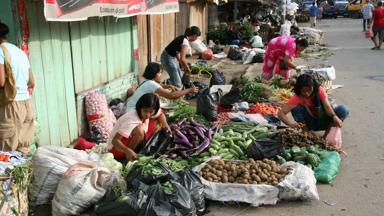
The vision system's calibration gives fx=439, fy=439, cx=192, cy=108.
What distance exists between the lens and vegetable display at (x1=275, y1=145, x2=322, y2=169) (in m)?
5.66

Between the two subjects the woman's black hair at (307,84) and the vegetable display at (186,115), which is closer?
the woman's black hair at (307,84)

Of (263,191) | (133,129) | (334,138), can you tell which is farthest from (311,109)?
(133,129)

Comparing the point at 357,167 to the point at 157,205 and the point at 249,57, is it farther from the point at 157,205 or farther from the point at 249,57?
the point at 249,57

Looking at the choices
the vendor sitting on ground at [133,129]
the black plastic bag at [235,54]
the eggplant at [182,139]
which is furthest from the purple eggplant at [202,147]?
the black plastic bag at [235,54]

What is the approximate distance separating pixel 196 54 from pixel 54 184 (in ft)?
39.5

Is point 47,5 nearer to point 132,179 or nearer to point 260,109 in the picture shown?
point 132,179

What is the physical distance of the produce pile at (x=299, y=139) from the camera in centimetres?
613

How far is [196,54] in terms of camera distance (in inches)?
646

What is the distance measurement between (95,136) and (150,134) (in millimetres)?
1179

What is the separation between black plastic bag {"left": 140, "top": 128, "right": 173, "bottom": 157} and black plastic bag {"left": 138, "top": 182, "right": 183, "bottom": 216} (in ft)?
4.70

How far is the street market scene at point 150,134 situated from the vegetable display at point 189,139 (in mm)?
20

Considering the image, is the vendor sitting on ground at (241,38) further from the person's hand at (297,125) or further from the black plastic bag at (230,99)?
the person's hand at (297,125)

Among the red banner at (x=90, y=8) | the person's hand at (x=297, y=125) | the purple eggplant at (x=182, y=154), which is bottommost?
the purple eggplant at (x=182, y=154)

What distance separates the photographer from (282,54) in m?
9.84
